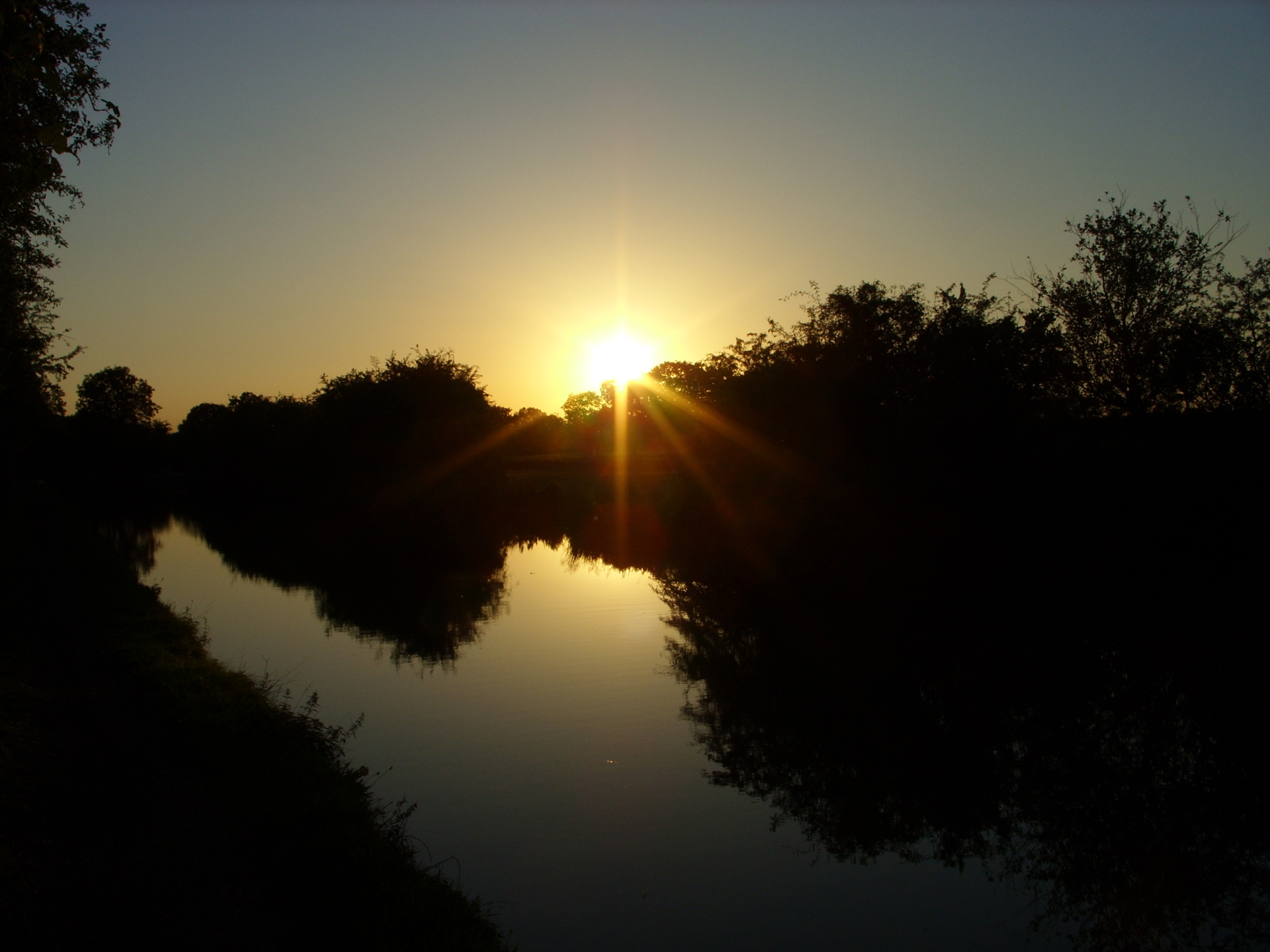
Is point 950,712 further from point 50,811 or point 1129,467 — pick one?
point 1129,467

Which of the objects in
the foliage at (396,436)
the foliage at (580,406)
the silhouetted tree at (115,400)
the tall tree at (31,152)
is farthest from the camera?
the foliage at (580,406)

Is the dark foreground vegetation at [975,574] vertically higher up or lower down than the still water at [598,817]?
higher up

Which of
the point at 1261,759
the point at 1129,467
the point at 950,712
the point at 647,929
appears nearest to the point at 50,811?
the point at 647,929

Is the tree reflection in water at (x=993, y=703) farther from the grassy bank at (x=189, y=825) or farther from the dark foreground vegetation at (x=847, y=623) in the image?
the grassy bank at (x=189, y=825)

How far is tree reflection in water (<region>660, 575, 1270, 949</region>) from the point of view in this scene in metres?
7.58

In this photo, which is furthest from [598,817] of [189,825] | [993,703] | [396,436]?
[396,436]

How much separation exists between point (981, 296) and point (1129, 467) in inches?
425

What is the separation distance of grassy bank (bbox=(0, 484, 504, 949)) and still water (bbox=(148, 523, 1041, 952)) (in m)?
0.85

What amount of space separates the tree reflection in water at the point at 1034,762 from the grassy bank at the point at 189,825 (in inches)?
169

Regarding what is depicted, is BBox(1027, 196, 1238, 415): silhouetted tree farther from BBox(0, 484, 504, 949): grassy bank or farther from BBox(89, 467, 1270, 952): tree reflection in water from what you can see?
BBox(0, 484, 504, 949): grassy bank

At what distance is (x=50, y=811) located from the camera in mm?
6992

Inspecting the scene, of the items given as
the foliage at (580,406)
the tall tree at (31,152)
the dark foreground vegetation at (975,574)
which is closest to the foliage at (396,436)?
the dark foreground vegetation at (975,574)

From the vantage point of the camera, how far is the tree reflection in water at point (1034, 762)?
7.58 metres

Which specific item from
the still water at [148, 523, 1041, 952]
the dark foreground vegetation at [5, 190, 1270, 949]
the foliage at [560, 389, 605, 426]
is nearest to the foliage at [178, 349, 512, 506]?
the dark foreground vegetation at [5, 190, 1270, 949]
